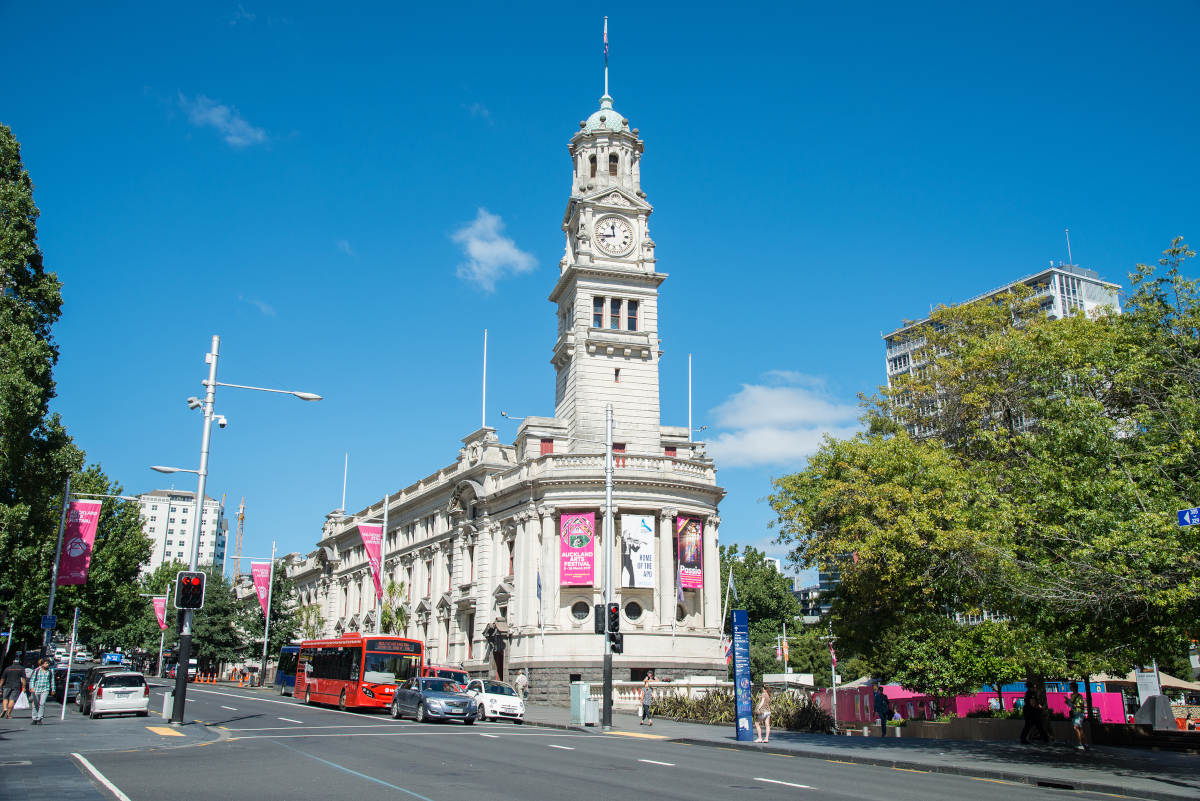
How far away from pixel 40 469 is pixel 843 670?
68.2 meters

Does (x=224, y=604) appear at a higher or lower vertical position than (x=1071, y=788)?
higher

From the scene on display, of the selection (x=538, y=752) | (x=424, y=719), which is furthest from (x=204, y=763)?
(x=424, y=719)

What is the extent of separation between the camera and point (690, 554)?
51.4m

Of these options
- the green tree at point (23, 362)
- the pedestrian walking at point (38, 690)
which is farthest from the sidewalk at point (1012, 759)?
the green tree at point (23, 362)

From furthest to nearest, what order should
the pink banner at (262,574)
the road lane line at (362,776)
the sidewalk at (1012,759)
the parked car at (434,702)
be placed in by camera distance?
the pink banner at (262,574) < the parked car at (434,702) < the sidewalk at (1012,759) < the road lane line at (362,776)

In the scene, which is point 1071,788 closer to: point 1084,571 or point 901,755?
point 1084,571

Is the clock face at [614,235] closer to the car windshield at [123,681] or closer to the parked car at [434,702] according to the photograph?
the parked car at [434,702]

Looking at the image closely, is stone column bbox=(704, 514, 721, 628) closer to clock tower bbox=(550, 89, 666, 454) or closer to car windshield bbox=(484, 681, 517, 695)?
clock tower bbox=(550, 89, 666, 454)

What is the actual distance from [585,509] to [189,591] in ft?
91.0

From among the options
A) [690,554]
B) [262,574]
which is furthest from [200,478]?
[262,574]

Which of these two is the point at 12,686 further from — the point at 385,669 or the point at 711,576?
the point at 711,576

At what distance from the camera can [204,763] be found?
17672mm

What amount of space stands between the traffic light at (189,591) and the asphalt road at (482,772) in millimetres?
3709

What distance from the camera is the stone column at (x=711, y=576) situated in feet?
173
